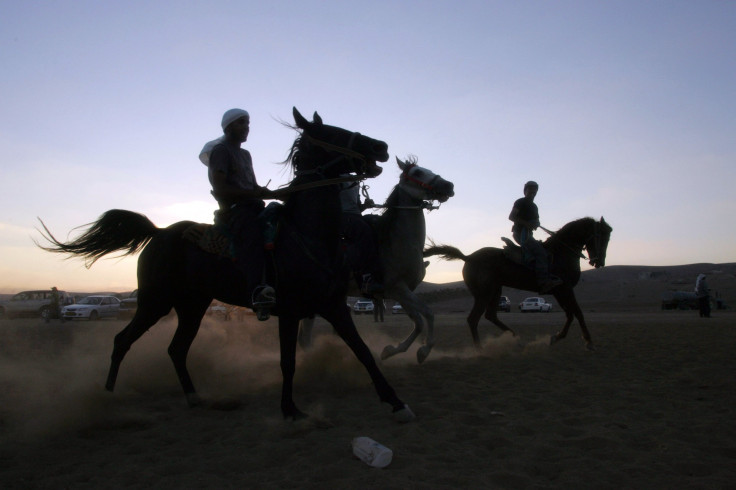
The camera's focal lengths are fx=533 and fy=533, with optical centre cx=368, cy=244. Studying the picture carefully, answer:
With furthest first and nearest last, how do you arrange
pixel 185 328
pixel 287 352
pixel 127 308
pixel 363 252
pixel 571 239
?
1. pixel 127 308
2. pixel 571 239
3. pixel 363 252
4. pixel 185 328
5. pixel 287 352

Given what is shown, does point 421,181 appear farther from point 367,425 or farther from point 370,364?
point 367,425

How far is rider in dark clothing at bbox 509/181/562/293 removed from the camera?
10094mm

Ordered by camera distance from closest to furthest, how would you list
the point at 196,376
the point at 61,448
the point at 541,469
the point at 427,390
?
1. the point at 541,469
2. the point at 61,448
3. the point at 427,390
4. the point at 196,376

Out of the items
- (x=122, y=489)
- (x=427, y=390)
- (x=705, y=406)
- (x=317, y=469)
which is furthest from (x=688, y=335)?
(x=122, y=489)

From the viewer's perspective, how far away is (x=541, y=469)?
345 centimetres

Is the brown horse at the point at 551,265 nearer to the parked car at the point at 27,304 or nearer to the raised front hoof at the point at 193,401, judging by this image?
the raised front hoof at the point at 193,401

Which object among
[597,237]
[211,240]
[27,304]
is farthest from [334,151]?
[27,304]

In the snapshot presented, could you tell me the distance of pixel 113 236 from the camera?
20.3ft

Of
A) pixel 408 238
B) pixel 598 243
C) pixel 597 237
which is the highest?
pixel 597 237

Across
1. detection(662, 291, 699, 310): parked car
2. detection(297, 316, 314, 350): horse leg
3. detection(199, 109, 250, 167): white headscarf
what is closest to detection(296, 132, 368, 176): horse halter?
detection(199, 109, 250, 167): white headscarf

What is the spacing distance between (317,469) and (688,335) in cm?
1229

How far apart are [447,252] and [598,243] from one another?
3.05m

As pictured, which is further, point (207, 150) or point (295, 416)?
point (207, 150)

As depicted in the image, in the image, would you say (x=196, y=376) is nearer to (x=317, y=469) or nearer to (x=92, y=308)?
(x=317, y=469)
